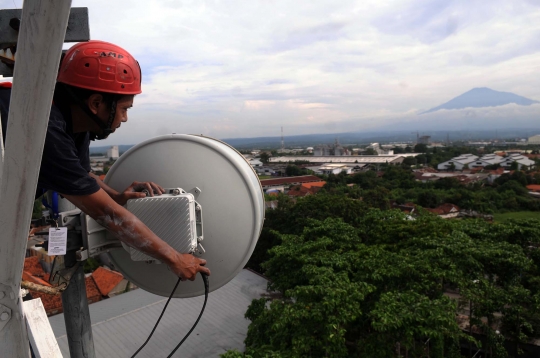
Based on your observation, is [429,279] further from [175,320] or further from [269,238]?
[269,238]

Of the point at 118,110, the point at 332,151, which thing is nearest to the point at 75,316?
the point at 118,110

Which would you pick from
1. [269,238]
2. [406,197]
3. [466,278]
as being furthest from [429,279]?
[406,197]

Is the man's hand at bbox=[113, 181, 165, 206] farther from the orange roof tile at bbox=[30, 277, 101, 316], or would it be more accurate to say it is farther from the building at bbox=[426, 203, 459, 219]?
the building at bbox=[426, 203, 459, 219]

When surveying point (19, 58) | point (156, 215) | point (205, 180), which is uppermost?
point (19, 58)

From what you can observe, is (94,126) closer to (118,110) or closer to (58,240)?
(118,110)

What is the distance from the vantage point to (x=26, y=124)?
1.02m

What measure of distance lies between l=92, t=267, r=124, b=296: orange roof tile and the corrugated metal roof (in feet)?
6.05

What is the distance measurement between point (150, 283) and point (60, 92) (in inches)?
44.2

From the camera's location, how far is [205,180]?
2002mm

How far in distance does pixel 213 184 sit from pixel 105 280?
16.7 meters

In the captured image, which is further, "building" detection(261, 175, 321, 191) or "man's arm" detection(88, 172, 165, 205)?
"building" detection(261, 175, 321, 191)

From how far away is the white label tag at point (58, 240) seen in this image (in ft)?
5.71

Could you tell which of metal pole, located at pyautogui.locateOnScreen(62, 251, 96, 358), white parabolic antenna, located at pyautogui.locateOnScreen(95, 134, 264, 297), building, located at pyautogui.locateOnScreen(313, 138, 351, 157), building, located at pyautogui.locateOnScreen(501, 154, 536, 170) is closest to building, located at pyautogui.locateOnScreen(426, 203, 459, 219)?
white parabolic antenna, located at pyautogui.locateOnScreen(95, 134, 264, 297)

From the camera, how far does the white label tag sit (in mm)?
1740
